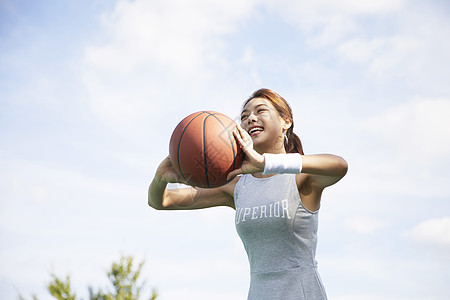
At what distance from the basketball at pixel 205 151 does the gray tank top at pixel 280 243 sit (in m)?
0.49

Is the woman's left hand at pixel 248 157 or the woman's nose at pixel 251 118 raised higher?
the woman's nose at pixel 251 118

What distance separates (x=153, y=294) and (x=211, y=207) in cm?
1455

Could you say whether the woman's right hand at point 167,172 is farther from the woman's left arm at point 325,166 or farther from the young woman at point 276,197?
the woman's left arm at point 325,166

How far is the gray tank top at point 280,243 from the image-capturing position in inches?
135

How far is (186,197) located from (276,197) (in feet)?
3.42

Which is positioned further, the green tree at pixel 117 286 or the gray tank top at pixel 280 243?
the green tree at pixel 117 286

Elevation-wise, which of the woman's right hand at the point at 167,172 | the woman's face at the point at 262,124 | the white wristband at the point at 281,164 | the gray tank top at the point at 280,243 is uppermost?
the woman's face at the point at 262,124

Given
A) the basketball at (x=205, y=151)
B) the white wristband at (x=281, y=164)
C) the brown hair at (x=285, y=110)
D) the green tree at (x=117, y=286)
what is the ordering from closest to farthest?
the white wristband at (x=281, y=164) < the basketball at (x=205, y=151) < the brown hair at (x=285, y=110) < the green tree at (x=117, y=286)

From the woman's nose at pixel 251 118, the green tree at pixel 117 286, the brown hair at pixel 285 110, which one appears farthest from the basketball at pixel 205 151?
the green tree at pixel 117 286

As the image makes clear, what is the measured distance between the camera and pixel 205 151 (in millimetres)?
3371

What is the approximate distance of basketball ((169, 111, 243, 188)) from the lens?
3.37 m

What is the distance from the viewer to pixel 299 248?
356cm

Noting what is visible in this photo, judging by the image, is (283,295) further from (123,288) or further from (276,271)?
(123,288)

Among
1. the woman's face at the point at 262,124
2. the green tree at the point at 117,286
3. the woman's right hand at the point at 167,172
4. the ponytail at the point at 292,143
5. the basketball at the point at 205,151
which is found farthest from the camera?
the green tree at the point at 117,286
